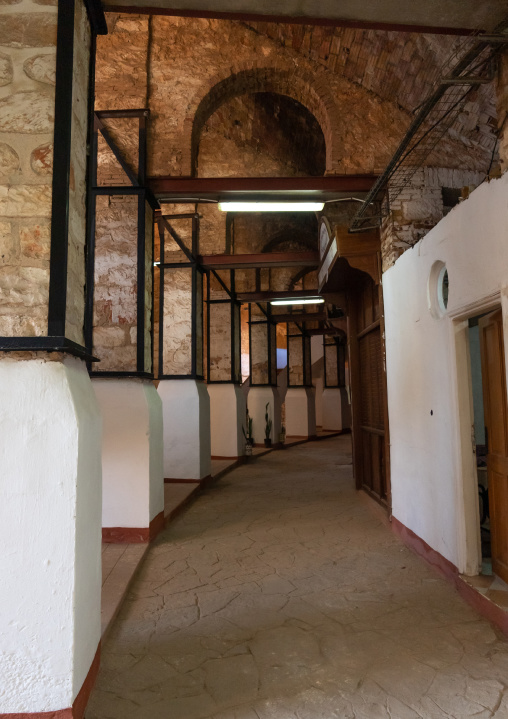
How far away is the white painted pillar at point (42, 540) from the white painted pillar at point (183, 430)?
5.80m

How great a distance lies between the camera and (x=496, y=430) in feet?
11.6

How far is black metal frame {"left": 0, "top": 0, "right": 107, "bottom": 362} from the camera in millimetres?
2283

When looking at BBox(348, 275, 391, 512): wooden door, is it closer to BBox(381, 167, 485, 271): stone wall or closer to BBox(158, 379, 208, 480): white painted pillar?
BBox(381, 167, 485, 271): stone wall

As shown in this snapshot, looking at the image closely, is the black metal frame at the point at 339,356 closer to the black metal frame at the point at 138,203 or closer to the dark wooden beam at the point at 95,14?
the black metal frame at the point at 138,203

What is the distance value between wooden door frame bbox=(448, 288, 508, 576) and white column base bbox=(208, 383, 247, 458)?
25.9 feet

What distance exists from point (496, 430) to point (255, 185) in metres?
3.98

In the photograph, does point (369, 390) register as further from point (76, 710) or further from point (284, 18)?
point (76, 710)

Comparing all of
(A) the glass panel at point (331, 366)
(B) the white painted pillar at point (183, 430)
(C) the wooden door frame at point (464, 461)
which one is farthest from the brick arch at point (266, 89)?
(A) the glass panel at point (331, 366)

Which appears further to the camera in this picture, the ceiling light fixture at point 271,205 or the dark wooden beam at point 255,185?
the ceiling light fixture at point 271,205

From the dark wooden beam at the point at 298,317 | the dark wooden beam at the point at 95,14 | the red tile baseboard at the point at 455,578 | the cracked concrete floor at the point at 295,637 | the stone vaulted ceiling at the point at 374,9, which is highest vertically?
the stone vaulted ceiling at the point at 374,9

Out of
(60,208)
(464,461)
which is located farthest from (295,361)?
(60,208)

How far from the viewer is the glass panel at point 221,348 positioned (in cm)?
1161

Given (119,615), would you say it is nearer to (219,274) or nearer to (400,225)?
(400,225)

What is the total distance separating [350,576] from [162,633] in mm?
1772
